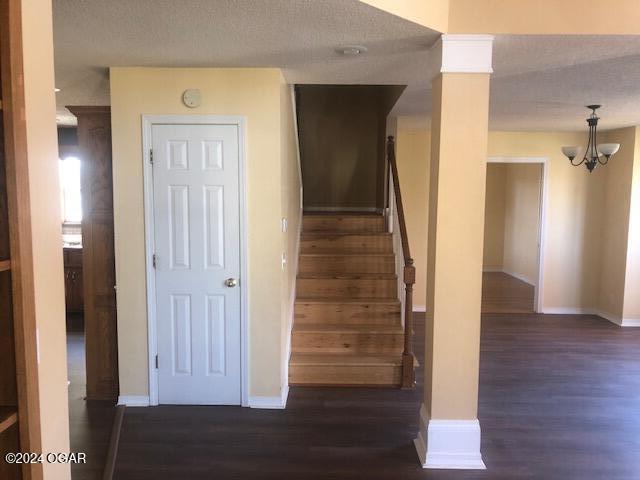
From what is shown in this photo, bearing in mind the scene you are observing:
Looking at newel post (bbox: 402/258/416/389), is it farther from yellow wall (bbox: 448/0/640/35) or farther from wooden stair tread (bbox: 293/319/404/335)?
yellow wall (bbox: 448/0/640/35)

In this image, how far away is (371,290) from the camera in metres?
4.62

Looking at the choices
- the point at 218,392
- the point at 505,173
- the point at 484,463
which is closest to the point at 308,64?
the point at 218,392

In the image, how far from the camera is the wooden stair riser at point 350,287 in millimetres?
4590

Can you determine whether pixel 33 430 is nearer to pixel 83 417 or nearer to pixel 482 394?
pixel 83 417

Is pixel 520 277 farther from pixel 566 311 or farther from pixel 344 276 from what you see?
pixel 344 276

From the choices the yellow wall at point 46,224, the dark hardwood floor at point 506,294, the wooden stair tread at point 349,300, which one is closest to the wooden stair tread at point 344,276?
the wooden stair tread at point 349,300

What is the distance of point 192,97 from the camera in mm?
3277

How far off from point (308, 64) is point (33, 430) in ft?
8.21

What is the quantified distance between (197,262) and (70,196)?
4.13 meters

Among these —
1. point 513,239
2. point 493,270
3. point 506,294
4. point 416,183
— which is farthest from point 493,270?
point 416,183

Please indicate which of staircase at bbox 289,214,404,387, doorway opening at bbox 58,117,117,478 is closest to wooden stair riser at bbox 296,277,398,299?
staircase at bbox 289,214,404,387

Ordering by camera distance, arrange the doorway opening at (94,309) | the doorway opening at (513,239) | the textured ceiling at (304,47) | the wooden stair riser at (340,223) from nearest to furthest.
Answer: the textured ceiling at (304,47)
the doorway opening at (94,309)
the wooden stair riser at (340,223)
the doorway opening at (513,239)

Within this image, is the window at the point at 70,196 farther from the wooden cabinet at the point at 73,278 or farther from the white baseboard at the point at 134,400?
the white baseboard at the point at 134,400

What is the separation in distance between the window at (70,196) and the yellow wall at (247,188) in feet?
11.6
